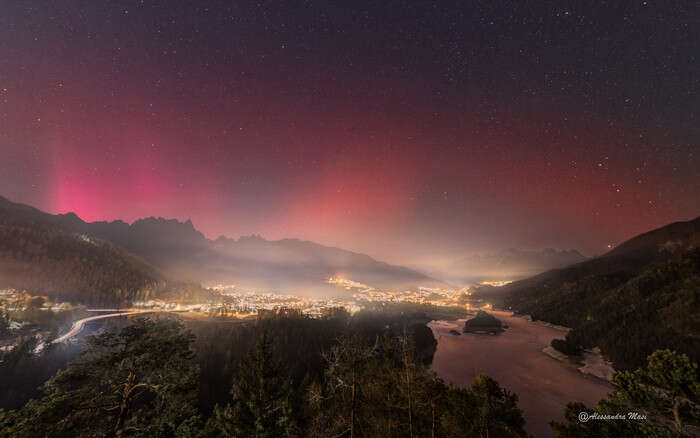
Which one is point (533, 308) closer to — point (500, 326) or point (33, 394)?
point (500, 326)

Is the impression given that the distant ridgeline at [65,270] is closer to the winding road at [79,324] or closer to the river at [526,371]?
the winding road at [79,324]

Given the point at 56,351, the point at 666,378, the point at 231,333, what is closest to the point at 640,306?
the point at 666,378

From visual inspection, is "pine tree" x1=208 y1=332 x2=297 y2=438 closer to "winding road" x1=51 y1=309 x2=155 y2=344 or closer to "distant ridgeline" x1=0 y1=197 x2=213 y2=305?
"winding road" x1=51 y1=309 x2=155 y2=344

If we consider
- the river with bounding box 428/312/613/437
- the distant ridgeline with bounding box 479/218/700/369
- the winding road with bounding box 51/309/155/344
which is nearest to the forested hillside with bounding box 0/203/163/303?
the winding road with bounding box 51/309/155/344

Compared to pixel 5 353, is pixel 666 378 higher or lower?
higher

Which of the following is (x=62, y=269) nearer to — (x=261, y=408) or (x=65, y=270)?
(x=65, y=270)
